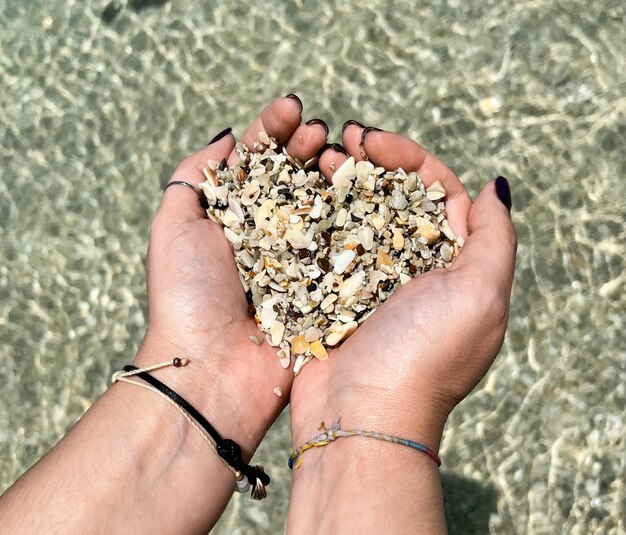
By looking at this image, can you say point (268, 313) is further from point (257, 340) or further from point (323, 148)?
point (323, 148)

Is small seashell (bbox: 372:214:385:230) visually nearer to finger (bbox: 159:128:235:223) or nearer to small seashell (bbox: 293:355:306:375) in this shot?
small seashell (bbox: 293:355:306:375)

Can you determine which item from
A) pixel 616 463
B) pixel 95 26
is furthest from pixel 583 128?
pixel 95 26

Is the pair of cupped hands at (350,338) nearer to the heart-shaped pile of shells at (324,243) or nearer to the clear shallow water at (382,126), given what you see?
the heart-shaped pile of shells at (324,243)

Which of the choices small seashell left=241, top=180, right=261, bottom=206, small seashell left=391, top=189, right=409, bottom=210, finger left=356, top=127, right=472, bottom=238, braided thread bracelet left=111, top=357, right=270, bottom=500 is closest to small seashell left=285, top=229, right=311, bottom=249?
small seashell left=241, top=180, right=261, bottom=206

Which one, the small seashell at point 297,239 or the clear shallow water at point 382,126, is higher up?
the small seashell at point 297,239

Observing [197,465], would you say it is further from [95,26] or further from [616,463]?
[95,26]

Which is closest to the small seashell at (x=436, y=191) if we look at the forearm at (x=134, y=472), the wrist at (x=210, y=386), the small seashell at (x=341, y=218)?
the small seashell at (x=341, y=218)
